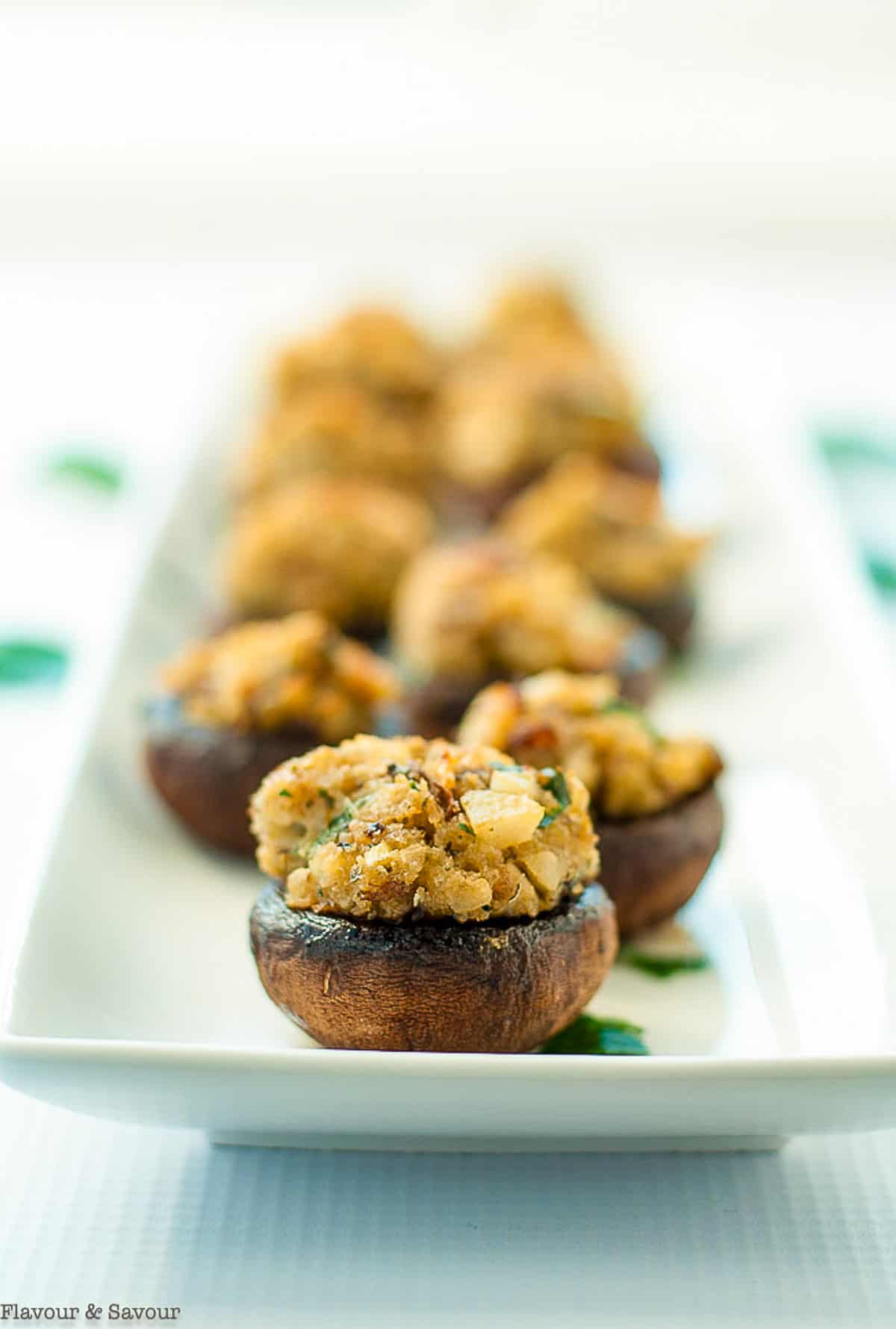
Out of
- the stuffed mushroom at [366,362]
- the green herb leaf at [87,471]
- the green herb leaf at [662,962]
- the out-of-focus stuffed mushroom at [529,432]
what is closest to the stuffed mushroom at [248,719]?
the green herb leaf at [662,962]

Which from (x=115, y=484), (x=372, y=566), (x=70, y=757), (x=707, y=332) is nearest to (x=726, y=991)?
(x=70, y=757)

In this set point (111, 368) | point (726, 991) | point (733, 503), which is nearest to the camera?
point (726, 991)

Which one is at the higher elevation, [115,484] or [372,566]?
[115,484]

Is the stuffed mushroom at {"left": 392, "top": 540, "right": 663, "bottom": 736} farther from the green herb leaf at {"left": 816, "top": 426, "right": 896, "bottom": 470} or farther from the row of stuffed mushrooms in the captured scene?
the green herb leaf at {"left": 816, "top": 426, "right": 896, "bottom": 470}

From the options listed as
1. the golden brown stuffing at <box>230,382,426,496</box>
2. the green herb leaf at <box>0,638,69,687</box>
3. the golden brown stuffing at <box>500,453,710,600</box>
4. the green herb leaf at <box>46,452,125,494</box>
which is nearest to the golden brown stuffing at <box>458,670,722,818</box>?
the golden brown stuffing at <box>500,453,710,600</box>

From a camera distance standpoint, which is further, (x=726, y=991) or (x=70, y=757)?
(x=70, y=757)

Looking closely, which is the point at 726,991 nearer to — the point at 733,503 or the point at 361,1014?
the point at 361,1014

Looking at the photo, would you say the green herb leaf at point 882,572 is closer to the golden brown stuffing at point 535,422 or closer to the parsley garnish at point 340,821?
→ the golden brown stuffing at point 535,422
